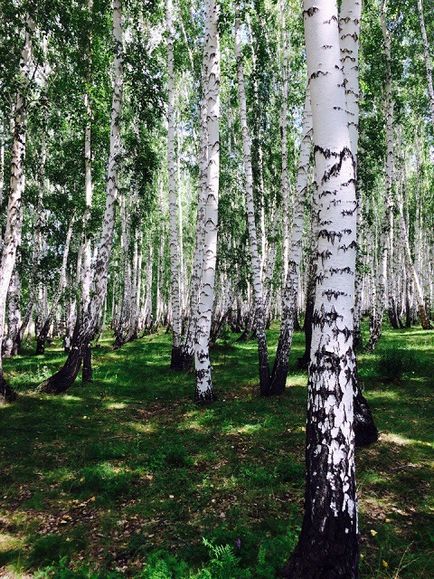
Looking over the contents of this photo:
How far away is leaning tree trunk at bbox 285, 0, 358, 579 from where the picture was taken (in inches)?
130

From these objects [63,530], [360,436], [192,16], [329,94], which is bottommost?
[63,530]

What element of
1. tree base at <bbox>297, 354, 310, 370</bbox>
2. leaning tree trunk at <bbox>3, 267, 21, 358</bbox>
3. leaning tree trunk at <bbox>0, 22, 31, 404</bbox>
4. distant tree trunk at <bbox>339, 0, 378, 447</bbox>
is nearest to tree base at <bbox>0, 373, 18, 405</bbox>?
leaning tree trunk at <bbox>0, 22, 31, 404</bbox>

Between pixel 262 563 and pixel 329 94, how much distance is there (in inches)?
163

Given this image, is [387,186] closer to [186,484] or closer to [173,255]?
[173,255]

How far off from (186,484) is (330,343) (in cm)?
334

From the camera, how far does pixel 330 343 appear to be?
11.5 feet

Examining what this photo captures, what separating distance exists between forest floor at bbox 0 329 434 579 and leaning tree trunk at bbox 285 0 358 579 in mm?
738

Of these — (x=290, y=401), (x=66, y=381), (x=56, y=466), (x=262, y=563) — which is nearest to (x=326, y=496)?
(x=262, y=563)

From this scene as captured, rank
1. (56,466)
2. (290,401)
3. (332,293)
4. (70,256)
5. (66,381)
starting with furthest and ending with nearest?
(70,256)
(66,381)
(290,401)
(56,466)
(332,293)

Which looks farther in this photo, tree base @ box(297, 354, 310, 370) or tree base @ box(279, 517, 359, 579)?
tree base @ box(297, 354, 310, 370)

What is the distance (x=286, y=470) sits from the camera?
229 inches

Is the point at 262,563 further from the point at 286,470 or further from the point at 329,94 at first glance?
the point at 329,94

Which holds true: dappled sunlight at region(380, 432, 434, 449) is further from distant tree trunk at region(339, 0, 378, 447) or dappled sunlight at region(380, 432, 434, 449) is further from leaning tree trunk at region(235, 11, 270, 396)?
leaning tree trunk at region(235, 11, 270, 396)

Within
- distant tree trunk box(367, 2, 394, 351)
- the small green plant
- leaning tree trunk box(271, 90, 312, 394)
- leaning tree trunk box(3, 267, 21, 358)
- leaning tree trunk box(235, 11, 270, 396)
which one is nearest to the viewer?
the small green plant
